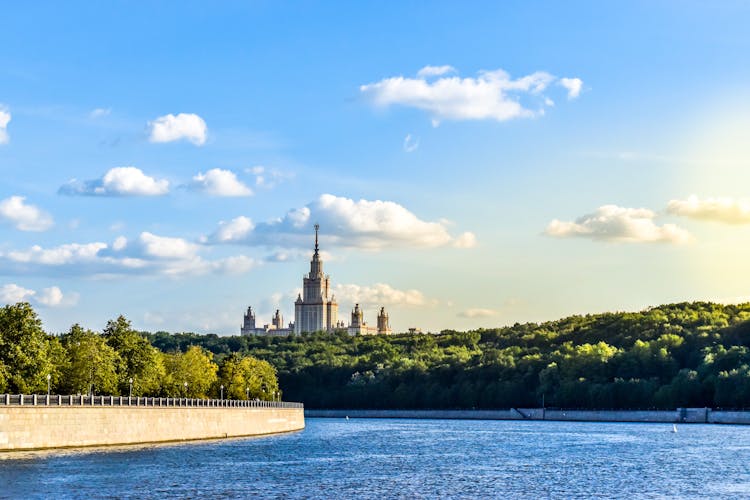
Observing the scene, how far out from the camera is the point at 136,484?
242ft

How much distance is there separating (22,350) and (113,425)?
9689 millimetres

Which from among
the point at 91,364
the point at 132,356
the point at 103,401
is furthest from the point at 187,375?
the point at 103,401

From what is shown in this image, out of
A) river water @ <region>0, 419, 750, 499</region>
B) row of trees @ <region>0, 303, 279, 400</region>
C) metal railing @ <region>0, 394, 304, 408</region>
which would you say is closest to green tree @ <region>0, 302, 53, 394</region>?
row of trees @ <region>0, 303, 279, 400</region>

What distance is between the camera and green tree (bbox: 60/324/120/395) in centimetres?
11562

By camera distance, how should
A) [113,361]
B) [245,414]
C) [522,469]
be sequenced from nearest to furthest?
1. [522,469]
2. [113,361]
3. [245,414]

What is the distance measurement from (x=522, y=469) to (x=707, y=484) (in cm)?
1591

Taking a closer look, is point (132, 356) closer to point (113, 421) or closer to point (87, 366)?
point (87, 366)

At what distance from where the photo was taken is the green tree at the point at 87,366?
11562 cm

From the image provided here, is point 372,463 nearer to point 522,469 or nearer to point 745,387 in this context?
point 522,469

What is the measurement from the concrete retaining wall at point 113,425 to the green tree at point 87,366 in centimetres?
739

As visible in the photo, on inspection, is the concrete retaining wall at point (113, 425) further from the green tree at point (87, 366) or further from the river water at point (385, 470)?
the green tree at point (87, 366)

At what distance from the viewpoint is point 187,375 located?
152 meters

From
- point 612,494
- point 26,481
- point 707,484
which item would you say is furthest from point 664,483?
point 26,481

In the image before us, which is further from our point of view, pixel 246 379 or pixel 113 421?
pixel 246 379
